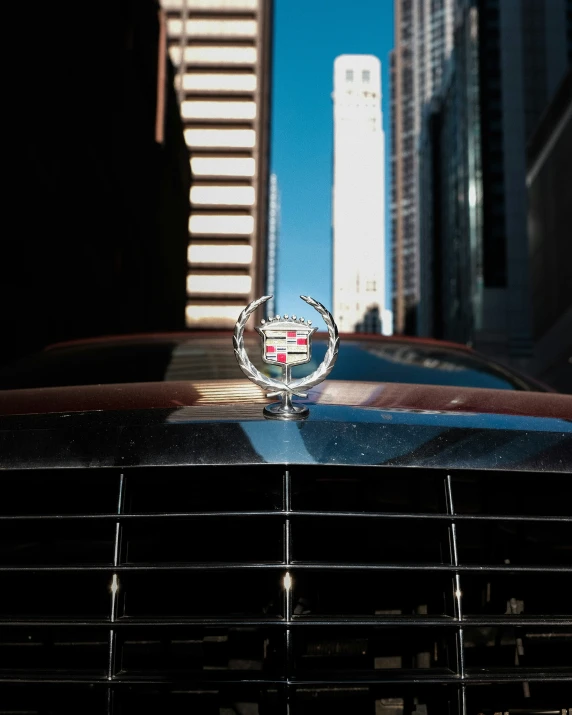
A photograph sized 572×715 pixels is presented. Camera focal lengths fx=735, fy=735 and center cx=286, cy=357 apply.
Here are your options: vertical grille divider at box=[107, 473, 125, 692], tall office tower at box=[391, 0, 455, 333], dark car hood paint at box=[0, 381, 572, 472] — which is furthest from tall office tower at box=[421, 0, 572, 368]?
tall office tower at box=[391, 0, 455, 333]

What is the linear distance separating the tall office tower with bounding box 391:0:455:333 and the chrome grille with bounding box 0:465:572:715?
413 feet

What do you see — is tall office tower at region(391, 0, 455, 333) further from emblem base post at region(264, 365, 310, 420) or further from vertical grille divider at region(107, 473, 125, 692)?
vertical grille divider at region(107, 473, 125, 692)

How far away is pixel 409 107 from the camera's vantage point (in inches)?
5300

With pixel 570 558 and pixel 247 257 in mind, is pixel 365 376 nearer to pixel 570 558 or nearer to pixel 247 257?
pixel 570 558

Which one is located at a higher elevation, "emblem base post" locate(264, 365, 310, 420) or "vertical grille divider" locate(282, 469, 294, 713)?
"emblem base post" locate(264, 365, 310, 420)

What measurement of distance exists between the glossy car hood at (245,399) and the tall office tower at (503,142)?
1879 inches

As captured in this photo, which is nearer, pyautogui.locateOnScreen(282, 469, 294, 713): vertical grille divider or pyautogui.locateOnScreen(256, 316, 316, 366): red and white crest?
pyautogui.locateOnScreen(282, 469, 294, 713): vertical grille divider

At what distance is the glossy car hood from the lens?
1701mm

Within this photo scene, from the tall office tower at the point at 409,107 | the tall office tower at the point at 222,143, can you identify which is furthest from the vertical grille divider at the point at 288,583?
the tall office tower at the point at 409,107

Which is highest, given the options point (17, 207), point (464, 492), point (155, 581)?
point (17, 207)

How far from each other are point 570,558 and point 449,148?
7409 cm

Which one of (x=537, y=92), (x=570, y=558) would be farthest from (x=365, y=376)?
(x=537, y=92)

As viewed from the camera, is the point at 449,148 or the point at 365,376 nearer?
the point at 365,376

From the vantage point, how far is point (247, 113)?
5475 centimetres
